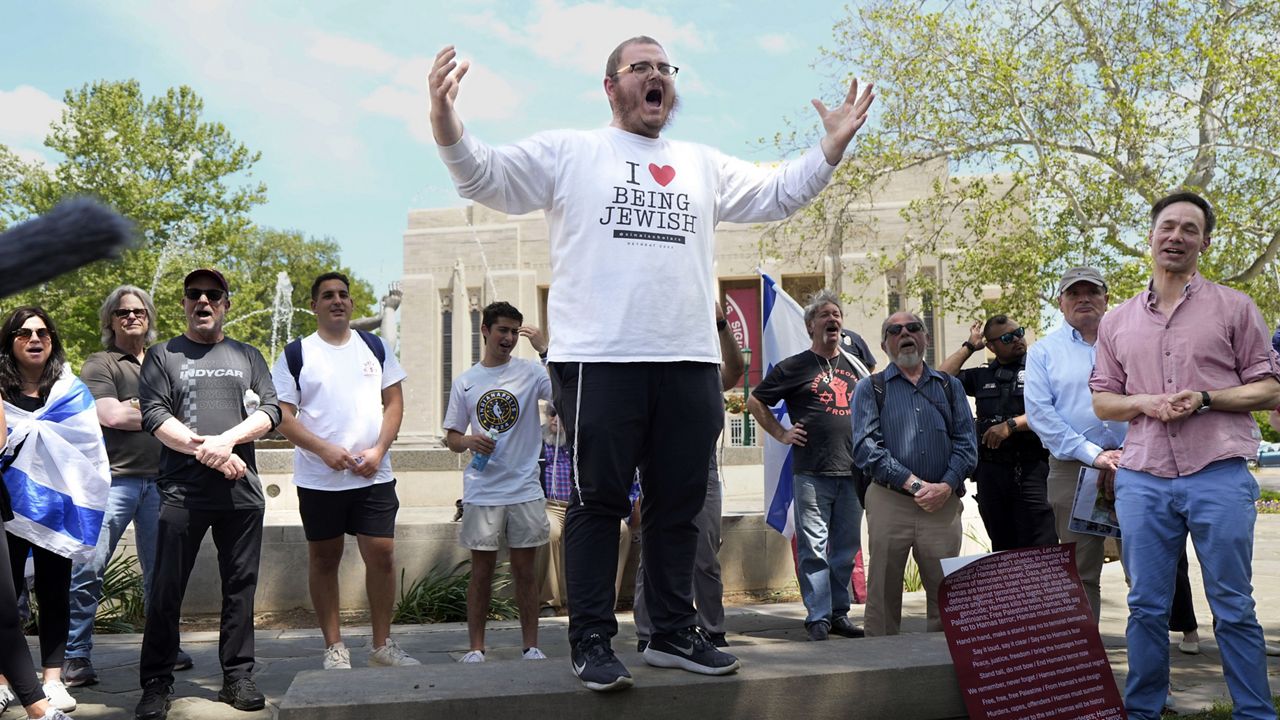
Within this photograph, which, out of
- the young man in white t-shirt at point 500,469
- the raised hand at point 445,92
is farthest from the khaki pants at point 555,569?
the raised hand at point 445,92

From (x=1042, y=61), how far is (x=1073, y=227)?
12.6 feet

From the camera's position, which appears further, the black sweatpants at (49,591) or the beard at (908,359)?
the beard at (908,359)

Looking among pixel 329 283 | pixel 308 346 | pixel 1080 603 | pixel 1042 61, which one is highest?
pixel 1042 61

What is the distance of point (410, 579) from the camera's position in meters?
7.63

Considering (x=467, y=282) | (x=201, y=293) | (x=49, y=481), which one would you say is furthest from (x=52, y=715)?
(x=467, y=282)

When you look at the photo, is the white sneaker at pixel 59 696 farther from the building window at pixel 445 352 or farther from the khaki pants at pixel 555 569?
the building window at pixel 445 352

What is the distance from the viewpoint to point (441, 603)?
7449mm

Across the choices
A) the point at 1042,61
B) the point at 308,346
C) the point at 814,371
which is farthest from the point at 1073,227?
the point at 308,346

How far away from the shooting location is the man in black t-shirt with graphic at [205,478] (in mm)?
4723

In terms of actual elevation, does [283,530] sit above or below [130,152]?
below

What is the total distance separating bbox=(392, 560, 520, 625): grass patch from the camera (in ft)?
24.2

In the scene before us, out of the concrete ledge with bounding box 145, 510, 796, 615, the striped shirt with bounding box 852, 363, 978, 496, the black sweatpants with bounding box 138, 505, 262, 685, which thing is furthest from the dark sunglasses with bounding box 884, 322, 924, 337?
the black sweatpants with bounding box 138, 505, 262, 685

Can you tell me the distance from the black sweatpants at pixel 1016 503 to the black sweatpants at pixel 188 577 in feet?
14.6

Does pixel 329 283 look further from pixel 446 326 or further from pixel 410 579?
→ pixel 446 326
